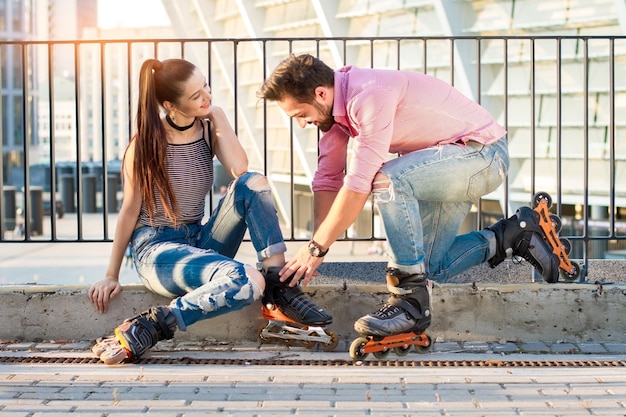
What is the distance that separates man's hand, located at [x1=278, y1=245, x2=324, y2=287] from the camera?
13.6 feet

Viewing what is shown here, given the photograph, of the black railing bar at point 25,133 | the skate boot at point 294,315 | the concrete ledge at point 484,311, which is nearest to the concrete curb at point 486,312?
the concrete ledge at point 484,311

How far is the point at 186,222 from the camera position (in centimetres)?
462

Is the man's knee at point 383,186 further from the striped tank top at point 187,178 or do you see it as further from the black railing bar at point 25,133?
the black railing bar at point 25,133

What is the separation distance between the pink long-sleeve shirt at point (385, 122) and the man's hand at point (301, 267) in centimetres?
32

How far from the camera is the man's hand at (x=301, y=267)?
414 cm

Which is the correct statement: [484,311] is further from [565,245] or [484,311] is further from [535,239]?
[565,245]

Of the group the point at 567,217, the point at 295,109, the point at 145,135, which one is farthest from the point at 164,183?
the point at 567,217

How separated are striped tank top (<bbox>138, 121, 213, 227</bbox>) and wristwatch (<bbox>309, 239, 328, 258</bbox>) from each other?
2.42 ft

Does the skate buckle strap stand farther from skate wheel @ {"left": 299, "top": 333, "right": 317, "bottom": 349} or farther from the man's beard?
the man's beard

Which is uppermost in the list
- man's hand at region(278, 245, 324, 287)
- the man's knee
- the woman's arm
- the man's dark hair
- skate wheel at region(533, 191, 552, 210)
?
the man's dark hair

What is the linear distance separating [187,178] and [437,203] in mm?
1067

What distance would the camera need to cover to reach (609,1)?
17234 millimetres

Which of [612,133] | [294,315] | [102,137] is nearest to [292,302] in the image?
[294,315]

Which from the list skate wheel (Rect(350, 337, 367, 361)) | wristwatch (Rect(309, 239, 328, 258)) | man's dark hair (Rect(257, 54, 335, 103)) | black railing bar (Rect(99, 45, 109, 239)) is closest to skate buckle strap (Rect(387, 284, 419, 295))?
skate wheel (Rect(350, 337, 367, 361))
